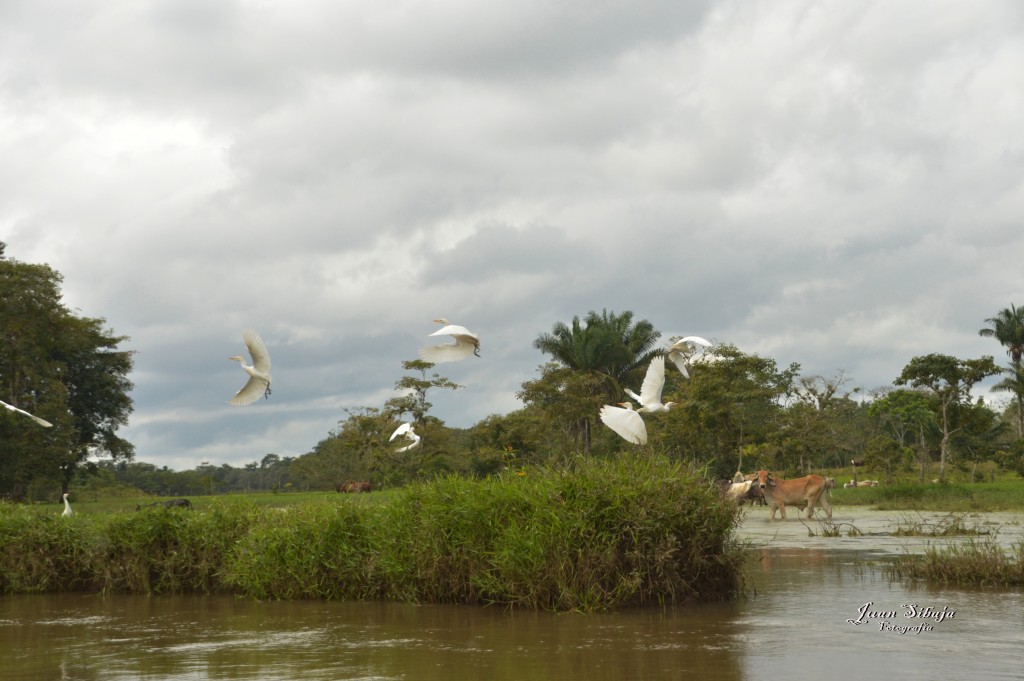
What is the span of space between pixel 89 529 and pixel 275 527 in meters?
3.61

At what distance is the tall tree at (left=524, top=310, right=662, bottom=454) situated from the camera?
156ft

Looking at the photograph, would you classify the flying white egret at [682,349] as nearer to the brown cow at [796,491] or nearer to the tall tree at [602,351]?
the brown cow at [796,491]

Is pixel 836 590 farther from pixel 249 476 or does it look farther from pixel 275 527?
pixel 249 476

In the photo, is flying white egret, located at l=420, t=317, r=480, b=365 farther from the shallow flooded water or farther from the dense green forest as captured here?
the dense green forest

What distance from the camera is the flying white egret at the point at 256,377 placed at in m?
15.3

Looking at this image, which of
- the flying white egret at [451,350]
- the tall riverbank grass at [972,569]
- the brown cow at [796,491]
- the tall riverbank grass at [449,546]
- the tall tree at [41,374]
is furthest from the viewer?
the tall tree at [41,374]

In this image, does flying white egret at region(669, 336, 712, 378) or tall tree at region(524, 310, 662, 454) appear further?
Result: tall tree at region(524, 310, 662, 454)

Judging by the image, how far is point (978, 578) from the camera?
39.3 ft

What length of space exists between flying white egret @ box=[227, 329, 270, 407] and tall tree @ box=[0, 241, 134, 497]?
29.9 m

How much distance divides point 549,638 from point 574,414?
36.9 metres

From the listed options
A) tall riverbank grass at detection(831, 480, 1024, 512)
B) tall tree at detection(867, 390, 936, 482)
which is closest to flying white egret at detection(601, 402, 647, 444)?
tall riverbank grass at detection(831, 480, 1024, 512)

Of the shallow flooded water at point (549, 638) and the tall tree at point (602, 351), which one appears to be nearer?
the shallow flooded water at point (549, 638)
